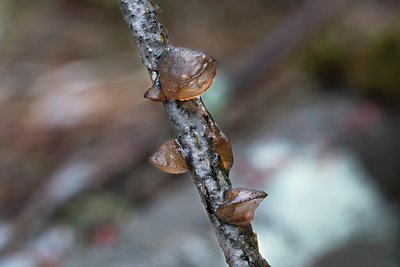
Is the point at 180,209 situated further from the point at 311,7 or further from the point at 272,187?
the point at 311,7

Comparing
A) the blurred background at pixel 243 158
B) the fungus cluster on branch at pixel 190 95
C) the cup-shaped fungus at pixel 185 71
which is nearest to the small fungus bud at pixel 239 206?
the fungus cluster on branch at pixel 190 95

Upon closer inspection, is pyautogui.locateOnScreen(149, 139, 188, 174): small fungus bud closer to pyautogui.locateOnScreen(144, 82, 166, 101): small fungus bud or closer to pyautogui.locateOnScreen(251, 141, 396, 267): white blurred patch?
pyautogui.locateOnScreen(144, 82, 166, 101): small fungus bud

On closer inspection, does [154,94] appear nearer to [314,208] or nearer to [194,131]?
[194,131]

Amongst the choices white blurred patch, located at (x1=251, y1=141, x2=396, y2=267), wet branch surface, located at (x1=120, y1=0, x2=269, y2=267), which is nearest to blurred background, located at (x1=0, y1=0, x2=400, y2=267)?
white blurred patch, located at (x1=251, y1=141, x2=396, y2=267)

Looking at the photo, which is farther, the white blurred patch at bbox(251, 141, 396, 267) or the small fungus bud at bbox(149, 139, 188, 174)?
the white blurred patch at bbox(251, 141, 396, 267)

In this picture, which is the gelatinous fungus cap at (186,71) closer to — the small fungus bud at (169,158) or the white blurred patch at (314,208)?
the small fungus bud at (169,158)

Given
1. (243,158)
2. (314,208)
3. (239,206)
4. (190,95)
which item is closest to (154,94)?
(190,95)

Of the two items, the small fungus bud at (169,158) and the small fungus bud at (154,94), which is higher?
the small fungus bud at (154,94)

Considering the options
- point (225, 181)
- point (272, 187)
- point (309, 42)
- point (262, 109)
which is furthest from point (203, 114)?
point (309, 42)

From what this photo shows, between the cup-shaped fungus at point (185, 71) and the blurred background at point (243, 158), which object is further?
the blurred background at point (243, 158)
